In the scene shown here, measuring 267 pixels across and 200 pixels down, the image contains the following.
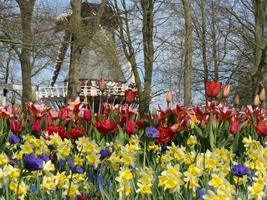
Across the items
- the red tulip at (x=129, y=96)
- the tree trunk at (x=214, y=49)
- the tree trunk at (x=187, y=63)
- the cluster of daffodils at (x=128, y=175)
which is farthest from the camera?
the tree trunk at (x=214, y=49)

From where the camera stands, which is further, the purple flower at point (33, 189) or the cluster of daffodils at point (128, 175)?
the purple flower at point (33, 189)

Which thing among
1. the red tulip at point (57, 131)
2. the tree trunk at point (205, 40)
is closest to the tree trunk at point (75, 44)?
the tree trunk at point (205, 40)

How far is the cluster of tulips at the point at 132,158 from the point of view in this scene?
223 centimetres

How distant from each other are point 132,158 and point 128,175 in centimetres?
40

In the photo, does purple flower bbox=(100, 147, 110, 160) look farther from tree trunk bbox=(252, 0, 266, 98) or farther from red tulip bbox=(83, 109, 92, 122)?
tree trunk bbox=(252, 0, 266, 98)

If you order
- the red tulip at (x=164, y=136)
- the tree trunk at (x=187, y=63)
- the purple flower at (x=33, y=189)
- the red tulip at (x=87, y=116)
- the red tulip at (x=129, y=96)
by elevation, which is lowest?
the purple flower at (x=33, y=189)

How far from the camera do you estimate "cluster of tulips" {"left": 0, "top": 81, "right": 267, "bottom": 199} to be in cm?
223

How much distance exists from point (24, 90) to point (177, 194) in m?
14.1

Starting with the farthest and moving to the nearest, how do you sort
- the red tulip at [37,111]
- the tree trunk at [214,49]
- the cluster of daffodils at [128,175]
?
the tree trunk at [214,49] → the red tulip at [37,111] → the cluster of daffodils at [128,175]

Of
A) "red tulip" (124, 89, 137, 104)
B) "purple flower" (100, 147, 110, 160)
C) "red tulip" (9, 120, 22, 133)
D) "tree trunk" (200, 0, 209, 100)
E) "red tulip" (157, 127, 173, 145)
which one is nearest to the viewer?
"purple flower" (100, 147, 110, 160)

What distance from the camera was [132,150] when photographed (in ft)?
9.95

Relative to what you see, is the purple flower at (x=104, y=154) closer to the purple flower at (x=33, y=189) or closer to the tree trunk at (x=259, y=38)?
the purple flower at (x=33, y=189)

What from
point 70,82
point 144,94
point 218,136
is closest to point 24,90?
point 70,82


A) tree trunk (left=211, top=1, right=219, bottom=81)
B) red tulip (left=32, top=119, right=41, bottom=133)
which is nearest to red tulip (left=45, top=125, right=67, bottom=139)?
red tulip (left=32, top=119, right=41, bottom=133)
